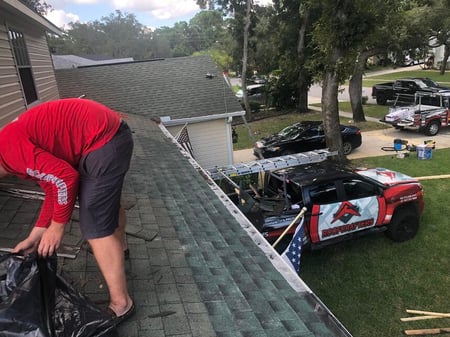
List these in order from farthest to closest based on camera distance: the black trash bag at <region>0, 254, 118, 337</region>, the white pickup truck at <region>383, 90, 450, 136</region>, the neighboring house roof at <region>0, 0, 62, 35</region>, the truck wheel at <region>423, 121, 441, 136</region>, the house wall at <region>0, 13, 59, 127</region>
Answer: the truck wheel at <region>423, 121, 441, 136</region>, the white pickup truck at <region>383, 90, 450, 136</region>, the house wall at <region>0, 13, 59, 127</region>, the neighboring house roof at <region>0, 0, 62, 35</region>, the black trash bag at <region>0, 254, 118, 337</region>

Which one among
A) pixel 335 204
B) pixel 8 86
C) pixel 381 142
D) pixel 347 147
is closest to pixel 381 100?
pixel 381 142

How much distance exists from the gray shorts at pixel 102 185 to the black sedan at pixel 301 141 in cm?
1233

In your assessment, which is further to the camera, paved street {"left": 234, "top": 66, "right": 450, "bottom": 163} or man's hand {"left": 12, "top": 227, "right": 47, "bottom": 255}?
paved street {"left": 234, "top": 66, "right": 450, "bottom": 163}

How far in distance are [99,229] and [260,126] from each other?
67.0 feet

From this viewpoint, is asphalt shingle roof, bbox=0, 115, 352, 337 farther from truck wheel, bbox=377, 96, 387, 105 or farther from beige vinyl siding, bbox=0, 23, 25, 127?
truck wheel, bbox=377, 96, 387, 105

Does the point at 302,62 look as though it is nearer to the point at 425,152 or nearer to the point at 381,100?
the point at 381,100

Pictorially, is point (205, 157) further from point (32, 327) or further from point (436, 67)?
point (436, 67)

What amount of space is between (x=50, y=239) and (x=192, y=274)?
1.23m

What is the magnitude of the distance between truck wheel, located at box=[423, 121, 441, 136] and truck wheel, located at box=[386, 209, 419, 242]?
10.4 meters

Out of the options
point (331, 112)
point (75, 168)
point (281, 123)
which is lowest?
point (281, 123)

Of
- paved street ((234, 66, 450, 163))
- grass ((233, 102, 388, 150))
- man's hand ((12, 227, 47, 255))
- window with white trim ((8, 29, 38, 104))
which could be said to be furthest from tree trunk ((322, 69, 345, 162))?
man's hand ((12, 227, 47, 255))

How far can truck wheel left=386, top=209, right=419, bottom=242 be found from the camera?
7.41 m

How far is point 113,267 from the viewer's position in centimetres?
229

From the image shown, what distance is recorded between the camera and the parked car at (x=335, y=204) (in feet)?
21.6
